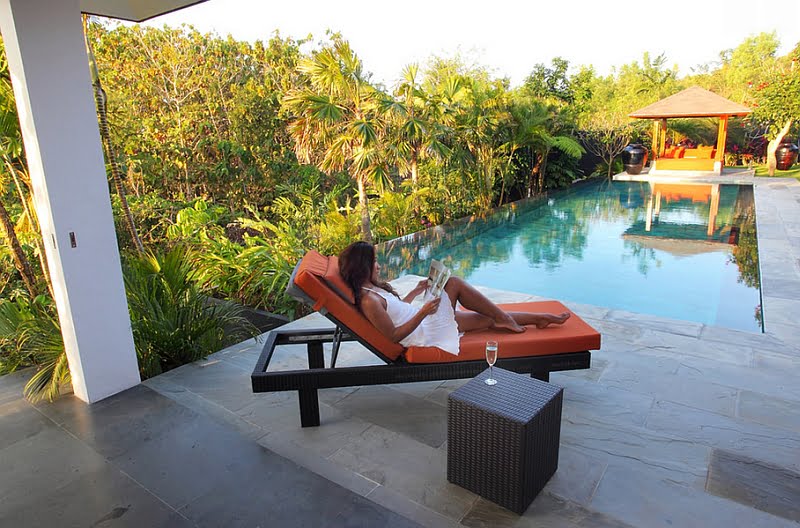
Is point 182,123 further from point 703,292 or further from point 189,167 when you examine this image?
point 703,292

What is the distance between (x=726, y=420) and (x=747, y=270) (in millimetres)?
5564

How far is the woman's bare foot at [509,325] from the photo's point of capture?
11.0ft

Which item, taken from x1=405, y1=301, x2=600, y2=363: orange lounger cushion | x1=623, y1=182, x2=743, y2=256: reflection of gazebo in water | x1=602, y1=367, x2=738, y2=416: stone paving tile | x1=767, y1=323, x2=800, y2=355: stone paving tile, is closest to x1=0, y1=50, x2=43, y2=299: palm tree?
x1=405, y1=301, x2=600, y2=363: orange lounger cushion

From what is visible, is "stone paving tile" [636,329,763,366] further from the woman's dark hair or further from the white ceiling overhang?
the white ceiling overhang

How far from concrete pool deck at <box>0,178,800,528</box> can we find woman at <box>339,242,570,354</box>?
54 centimetres

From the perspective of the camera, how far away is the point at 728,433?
9.84ft

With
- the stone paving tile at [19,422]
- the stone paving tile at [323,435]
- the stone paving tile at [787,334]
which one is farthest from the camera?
the stone paving tile at [787,334]

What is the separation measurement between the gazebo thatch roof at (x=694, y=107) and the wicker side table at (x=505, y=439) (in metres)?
22.0

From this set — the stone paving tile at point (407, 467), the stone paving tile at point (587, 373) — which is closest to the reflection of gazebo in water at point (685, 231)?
the stone paving tile at point (587, 373)

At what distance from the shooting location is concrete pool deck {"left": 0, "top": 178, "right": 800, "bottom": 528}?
7.71 ft

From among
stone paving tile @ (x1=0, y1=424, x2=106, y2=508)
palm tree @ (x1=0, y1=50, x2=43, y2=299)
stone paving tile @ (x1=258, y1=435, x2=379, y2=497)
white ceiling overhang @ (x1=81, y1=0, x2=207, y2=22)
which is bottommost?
stone paving tile @ (x1=258, y1=435, x2=379, y2=497)

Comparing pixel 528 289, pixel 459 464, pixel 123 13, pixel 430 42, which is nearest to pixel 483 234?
pixel 528 289

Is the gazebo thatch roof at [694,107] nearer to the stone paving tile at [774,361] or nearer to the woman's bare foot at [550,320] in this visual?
the stone paving tile at [774,361]

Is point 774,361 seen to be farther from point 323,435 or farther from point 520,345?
point 323,435
